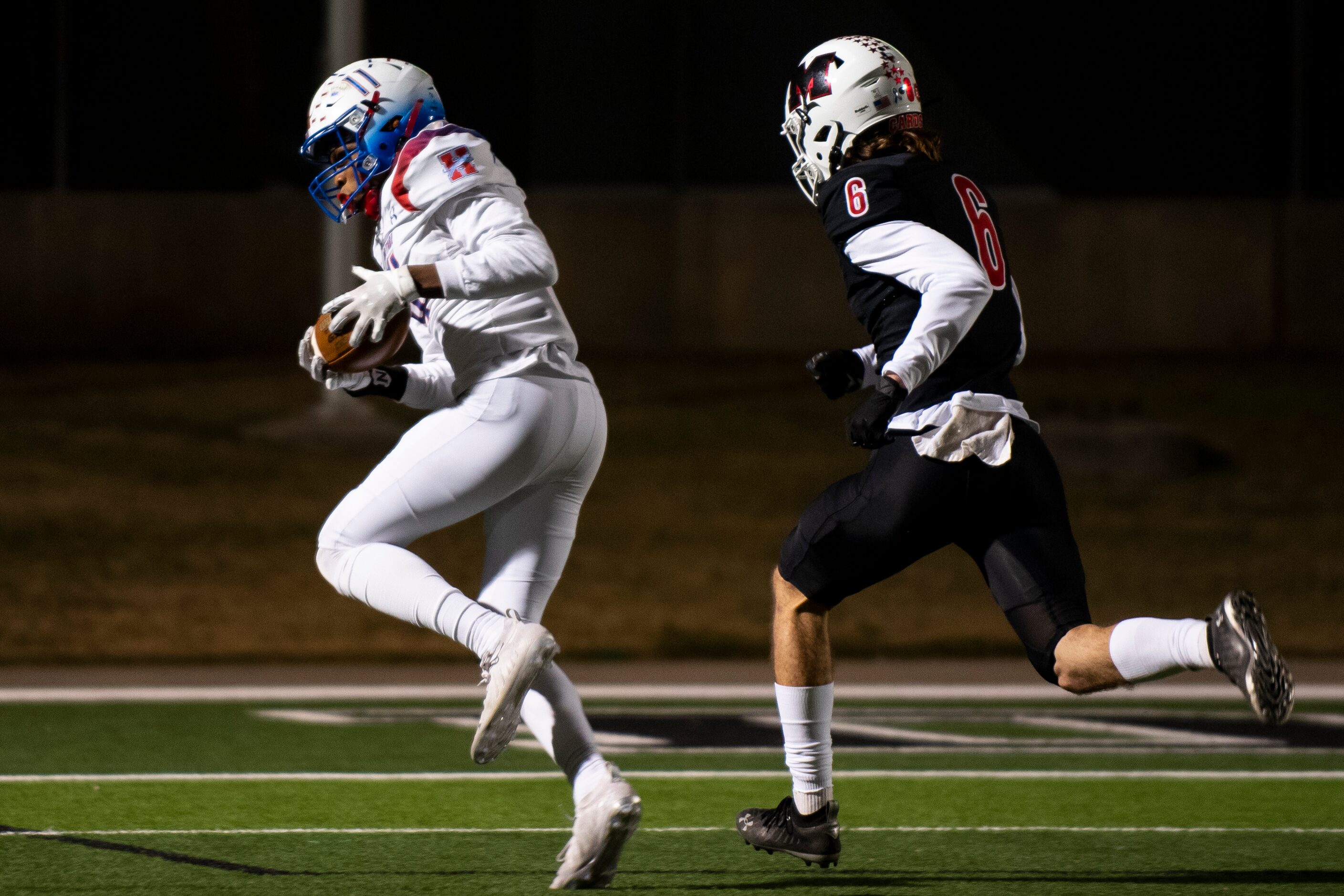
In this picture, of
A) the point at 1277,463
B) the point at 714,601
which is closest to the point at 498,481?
the point at 714,601

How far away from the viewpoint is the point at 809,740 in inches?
187

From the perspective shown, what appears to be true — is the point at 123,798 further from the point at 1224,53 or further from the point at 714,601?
the point at 1224,53

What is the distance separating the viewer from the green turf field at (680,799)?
4.93m

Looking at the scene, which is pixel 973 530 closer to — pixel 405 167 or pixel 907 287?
pixel 907 287

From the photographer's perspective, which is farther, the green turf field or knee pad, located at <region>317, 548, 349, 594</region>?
the green turf field

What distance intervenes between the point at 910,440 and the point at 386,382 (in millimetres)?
1243

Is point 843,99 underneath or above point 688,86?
above

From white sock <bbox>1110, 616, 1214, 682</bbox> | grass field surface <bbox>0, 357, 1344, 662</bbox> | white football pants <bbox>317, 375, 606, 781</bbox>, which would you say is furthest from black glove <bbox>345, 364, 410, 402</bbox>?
grass field surface <bbox>0, 357, 1344, 662</bbox>

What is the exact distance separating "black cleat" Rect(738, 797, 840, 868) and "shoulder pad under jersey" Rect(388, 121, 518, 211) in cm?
159

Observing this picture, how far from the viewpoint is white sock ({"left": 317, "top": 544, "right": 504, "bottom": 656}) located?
441 centimetres

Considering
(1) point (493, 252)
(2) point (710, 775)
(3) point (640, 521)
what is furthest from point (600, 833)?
(3) point (640, 521)

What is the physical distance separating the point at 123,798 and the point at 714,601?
5.18 m

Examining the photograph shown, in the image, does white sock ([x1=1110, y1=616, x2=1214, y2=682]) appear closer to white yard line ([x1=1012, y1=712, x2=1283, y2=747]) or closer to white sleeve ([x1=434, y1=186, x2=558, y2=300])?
white sleeve ([x1=434, y1=186, x2=558, y2=300])

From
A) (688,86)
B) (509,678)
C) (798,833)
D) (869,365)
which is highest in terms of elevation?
(869,365)
